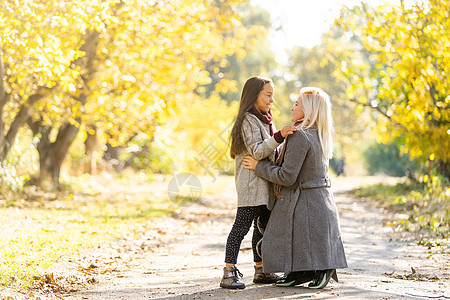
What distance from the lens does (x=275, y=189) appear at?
5.52 meters

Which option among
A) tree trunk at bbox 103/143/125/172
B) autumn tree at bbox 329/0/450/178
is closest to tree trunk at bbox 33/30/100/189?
tree trunk at bbox 103/143/125/172

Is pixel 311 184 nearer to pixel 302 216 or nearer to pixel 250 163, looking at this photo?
pixel 302 216

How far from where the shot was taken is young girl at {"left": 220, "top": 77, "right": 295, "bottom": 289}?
5.36m

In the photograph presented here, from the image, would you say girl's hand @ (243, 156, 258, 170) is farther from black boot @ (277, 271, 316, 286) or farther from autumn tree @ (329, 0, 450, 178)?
autumn tree @ (329, 0, 450, 178)

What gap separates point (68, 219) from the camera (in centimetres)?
1040

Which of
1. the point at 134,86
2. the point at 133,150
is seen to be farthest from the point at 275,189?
the point at 133,150

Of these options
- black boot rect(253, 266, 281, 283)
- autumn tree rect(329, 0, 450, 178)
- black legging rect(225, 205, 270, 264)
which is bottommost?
black boot rect(253, 266, 281, 283)

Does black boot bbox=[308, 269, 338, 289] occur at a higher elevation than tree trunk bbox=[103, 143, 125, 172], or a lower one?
lower

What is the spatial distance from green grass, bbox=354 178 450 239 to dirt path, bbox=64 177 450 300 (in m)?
0.46

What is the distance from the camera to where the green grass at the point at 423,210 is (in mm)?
9508

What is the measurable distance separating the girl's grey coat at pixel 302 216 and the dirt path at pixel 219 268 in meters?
0.27

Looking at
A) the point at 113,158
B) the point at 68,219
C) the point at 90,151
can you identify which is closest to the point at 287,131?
the point at 68,219

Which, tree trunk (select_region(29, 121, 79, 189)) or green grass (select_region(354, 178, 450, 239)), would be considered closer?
green grass (select_region(354, 178, 450, 239))

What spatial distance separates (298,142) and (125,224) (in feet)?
19.6
